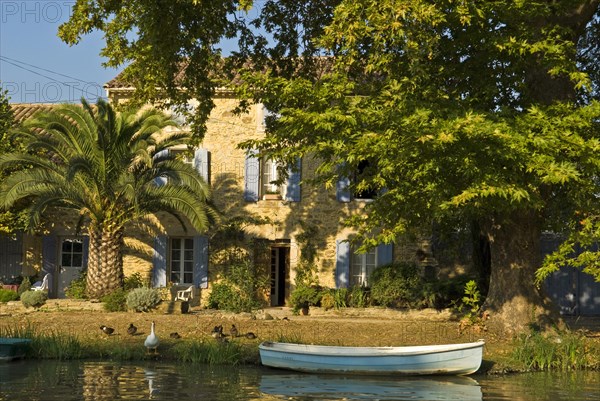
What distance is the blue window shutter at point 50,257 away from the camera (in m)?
28.0

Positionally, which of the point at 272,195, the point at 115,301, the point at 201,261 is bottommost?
the point at 115,301

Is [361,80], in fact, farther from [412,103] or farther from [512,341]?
[512,341]

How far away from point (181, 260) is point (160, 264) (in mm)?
738

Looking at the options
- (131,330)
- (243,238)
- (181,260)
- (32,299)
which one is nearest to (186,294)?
(181,260)

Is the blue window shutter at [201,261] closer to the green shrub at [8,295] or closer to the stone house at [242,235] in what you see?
the stone house at [242,235]

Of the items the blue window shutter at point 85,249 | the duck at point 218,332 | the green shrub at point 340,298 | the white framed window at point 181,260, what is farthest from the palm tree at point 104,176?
the duck at point 218,332

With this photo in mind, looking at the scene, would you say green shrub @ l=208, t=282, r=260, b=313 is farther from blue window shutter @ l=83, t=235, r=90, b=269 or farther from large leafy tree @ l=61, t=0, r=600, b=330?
large leafy tree @ l=61, t=0, r=600, b=330

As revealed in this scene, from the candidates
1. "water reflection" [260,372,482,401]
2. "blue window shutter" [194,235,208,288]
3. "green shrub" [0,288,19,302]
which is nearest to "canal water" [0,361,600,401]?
"water reflection" [260,372,482,401]

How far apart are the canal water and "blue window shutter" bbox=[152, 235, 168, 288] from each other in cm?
1014

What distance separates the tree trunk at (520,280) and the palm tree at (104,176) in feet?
28.3

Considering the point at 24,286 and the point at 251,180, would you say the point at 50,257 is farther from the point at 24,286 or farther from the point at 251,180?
the point at 251,180

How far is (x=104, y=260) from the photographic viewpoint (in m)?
24.9

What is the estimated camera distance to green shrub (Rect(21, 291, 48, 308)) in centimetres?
2402

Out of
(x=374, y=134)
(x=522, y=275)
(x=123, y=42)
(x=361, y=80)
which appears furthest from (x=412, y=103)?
(x=123, y=42)
